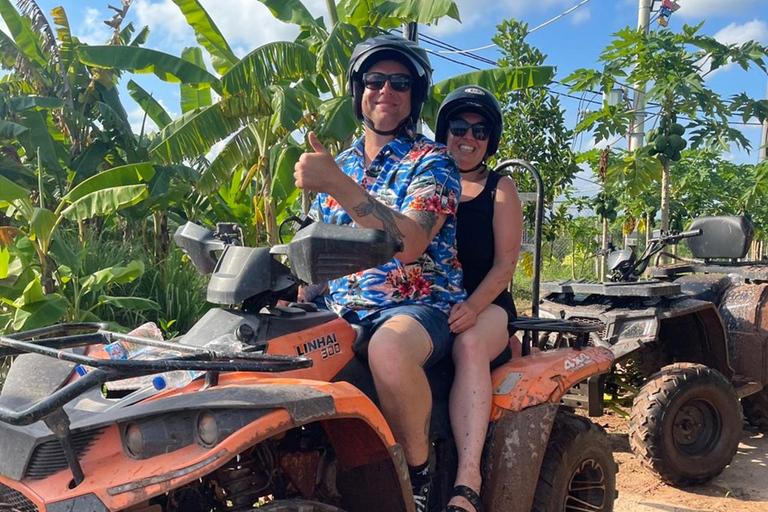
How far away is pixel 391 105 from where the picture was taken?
107 inches

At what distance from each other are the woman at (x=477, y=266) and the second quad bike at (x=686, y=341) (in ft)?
4.14

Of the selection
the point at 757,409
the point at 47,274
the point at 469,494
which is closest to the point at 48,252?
the point at 47,274

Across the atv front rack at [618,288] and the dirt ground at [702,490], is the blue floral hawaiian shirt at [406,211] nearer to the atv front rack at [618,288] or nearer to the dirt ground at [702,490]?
the dirt ground at [702,490]

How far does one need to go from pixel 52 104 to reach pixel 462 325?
8.08 meters

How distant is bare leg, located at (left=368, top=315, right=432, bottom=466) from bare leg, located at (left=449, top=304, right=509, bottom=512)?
27 centimetres

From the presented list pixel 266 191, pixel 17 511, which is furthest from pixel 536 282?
pixel 266 191

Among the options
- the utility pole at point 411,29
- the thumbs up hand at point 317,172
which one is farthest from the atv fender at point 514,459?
the utility pole at point 411,29

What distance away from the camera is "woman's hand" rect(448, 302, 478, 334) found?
8.96 ft

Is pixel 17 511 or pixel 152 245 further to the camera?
pixel 152 245

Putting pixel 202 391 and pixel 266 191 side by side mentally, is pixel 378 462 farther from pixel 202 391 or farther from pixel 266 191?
pixel 266 191

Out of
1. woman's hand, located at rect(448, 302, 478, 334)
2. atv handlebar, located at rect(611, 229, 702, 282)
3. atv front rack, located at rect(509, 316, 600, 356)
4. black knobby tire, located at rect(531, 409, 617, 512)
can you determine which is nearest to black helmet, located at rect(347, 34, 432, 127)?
woman's hand, located at rect(448, 302, 478, 334)

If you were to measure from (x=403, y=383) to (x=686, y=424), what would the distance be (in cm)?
347

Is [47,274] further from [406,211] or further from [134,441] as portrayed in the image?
[134,441]

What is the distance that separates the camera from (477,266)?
3199mm
